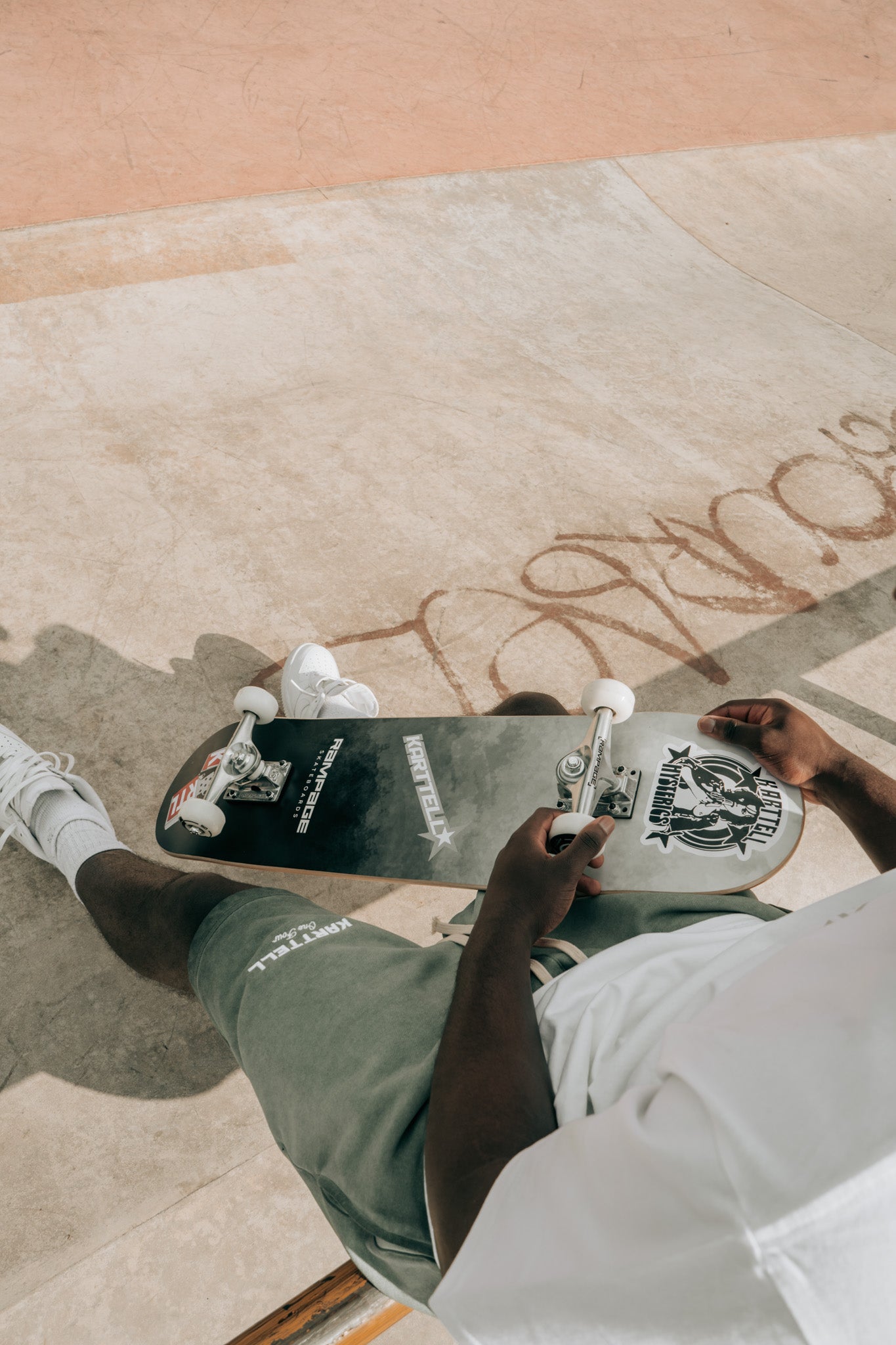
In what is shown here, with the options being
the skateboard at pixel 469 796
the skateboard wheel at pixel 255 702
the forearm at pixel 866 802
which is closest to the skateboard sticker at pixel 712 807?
the skateboard at pixel 469 796

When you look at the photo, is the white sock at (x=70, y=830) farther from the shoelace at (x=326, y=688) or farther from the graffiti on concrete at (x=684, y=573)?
the graffiti on concrete at (x=684, y=573)

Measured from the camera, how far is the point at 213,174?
15.1ft

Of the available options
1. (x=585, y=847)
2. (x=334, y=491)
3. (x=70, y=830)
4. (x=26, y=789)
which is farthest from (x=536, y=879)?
(x=334, y=491)

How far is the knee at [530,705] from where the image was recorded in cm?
234

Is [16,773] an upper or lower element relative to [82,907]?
upper

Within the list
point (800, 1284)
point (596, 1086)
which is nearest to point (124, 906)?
point (596, 1086)

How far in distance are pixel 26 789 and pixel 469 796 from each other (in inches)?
44.1

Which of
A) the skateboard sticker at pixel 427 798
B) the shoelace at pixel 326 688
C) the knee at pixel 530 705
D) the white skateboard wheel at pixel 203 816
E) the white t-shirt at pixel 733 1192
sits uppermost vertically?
the white t-shirt at pixel 733 1192

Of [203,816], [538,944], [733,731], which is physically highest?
[733,731]

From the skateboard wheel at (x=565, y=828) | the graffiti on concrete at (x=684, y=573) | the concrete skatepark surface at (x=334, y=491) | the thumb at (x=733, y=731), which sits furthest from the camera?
the graffiti on concrete at (x=684, y=573)

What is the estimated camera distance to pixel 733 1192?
0.66 meters

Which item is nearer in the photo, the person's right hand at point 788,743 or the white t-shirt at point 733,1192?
the white t-shirt at point 733,1192

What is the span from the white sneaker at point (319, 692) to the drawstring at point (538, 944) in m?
0.87

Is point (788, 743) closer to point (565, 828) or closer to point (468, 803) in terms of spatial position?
point (565, 828)
